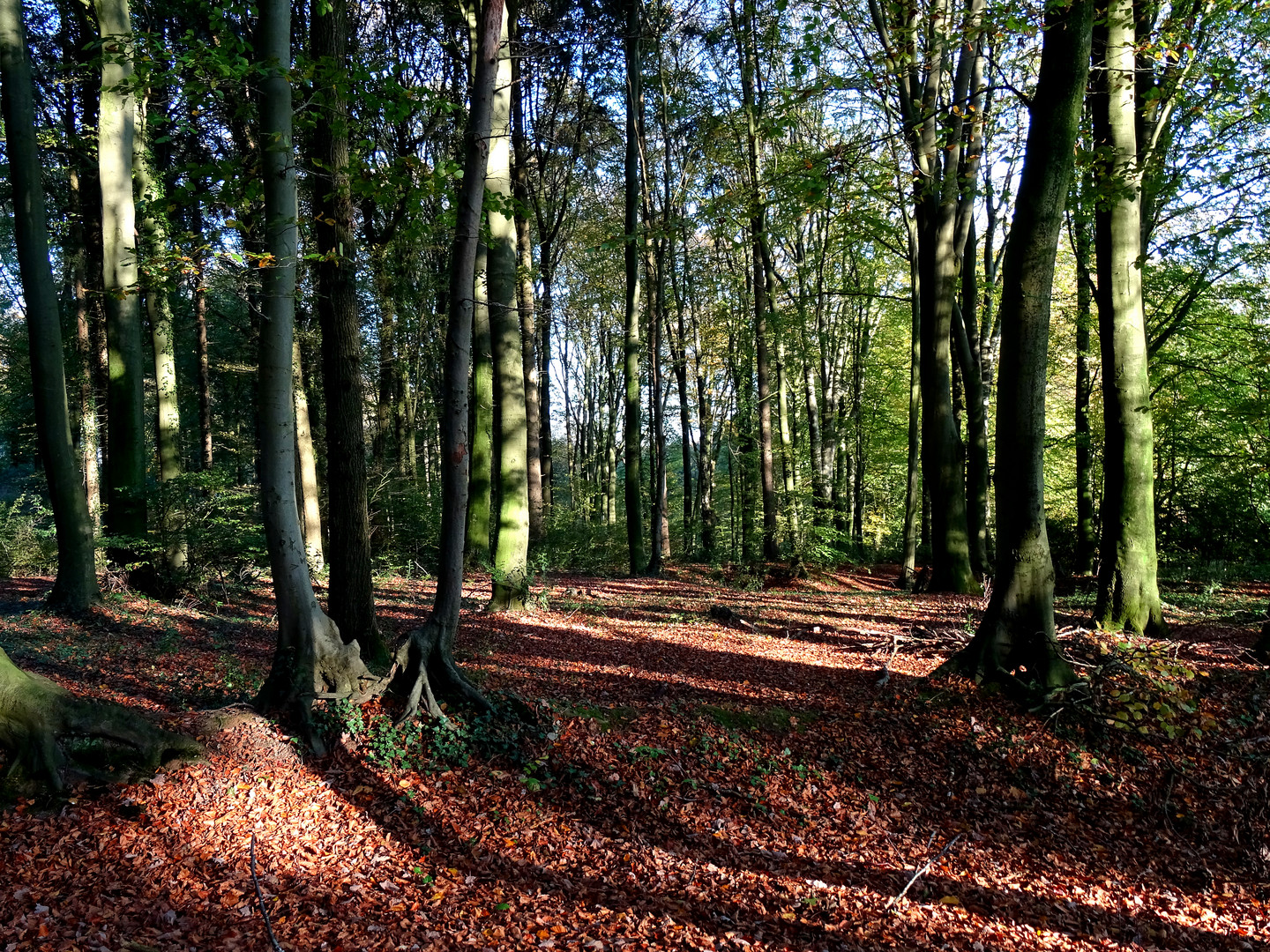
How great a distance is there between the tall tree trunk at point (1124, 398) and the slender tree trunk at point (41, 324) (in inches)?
472

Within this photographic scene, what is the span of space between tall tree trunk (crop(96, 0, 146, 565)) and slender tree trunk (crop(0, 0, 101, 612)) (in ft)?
3.08

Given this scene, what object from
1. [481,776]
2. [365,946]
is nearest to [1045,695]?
[481,776]

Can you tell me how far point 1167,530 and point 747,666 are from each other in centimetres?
1691

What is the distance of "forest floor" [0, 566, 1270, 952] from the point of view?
11.9 feet

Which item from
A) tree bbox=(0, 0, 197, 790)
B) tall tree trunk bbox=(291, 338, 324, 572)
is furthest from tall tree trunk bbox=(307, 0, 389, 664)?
tall tree trunk bbox=(291, 338, 324, 572)

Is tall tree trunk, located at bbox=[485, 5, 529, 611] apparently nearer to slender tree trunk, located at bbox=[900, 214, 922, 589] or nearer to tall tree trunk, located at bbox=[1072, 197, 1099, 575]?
slender tree trunk, located at bbox=[900, 214, 922, 589]

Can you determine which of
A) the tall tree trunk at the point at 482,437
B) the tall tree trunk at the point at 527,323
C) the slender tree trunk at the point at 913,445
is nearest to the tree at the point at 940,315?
the slender tree trunk at the point at 913,445

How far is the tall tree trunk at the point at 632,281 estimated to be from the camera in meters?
15.4

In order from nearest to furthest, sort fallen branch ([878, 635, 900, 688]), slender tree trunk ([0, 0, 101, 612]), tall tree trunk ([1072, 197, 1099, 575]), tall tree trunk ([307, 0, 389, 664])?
tall tree trunk ([307, 0, 389, 664]) < fallen branch ([878, 635, 900, 688]) < slender tree trunk ([0, 0, 101, 612]) < tall tree trunk ([1072, 197, 1099, 575])

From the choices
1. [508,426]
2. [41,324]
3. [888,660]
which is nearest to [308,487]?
[508,426]

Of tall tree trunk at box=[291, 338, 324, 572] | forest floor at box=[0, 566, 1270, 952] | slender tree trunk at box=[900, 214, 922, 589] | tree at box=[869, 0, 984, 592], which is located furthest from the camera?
slender tree trunk at box=[900, 214, 922, 589]

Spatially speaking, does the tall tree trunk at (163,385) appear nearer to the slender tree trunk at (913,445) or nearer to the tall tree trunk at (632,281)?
the tall tree trunk at (632,281)

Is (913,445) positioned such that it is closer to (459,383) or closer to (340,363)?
(459,383)

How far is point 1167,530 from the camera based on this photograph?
18953 mm
